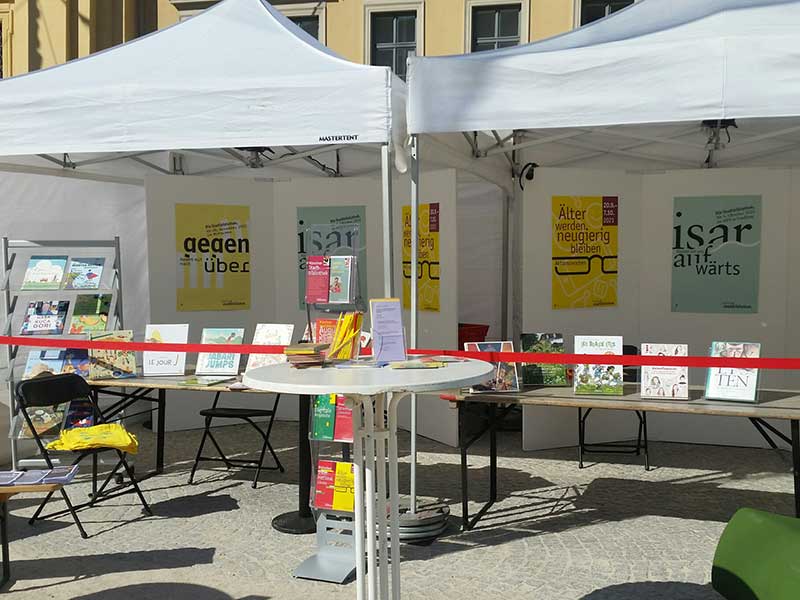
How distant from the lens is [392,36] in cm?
1102

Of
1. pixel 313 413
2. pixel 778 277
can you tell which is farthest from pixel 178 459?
pixel 778 277

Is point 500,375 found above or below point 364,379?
below

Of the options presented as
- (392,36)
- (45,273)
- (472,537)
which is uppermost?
(392,36)

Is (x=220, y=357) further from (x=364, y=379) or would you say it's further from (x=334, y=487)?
(x=364, y=379)

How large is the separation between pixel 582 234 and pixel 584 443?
1.62 meters

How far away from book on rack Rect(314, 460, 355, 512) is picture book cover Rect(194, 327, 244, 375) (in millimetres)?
1503

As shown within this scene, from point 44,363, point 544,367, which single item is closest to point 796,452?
point 544,367

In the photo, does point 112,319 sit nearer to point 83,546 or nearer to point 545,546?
point 83,546

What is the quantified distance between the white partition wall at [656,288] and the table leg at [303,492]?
2.31 m

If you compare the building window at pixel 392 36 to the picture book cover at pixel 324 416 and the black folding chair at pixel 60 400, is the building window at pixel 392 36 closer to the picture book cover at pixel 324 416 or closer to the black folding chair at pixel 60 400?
the black folding chair at pixel 60 400

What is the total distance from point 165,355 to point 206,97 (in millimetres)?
2012

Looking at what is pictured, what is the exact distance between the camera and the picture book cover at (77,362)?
5281mm

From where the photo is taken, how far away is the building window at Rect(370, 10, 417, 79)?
10953mm

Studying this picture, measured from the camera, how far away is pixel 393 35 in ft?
36.1
